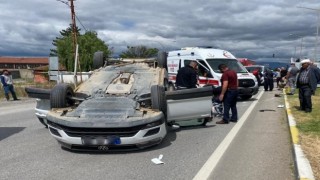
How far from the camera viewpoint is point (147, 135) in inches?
284

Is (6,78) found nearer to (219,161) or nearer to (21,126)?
(21,126)

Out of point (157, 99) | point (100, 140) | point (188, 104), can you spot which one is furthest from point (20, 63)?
point (100, 140)

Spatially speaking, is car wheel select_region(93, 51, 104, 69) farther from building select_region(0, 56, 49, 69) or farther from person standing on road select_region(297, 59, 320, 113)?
Result: building select_region(0, 56, 49, 69)

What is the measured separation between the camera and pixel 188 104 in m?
8.97

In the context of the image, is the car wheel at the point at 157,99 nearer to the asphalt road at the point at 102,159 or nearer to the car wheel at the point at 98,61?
the asphalt road at the point at 102,159

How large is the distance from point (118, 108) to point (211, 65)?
10606mm

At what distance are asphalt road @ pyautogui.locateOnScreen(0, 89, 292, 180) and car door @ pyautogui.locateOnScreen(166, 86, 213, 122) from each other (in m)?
0.45

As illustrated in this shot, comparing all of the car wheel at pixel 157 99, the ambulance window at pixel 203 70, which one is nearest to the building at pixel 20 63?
the ambulance window at pixel 203 70

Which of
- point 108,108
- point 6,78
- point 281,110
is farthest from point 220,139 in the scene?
point 6,78

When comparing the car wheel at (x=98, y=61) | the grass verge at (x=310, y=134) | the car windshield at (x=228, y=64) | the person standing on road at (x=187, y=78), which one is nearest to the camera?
the grass verge at (x=310, y=134)

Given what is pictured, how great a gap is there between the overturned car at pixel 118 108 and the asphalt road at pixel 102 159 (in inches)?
10.7

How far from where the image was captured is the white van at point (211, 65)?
17422 mm

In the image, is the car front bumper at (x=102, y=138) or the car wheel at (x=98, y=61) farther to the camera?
the car wheel at (x=98, y=61)

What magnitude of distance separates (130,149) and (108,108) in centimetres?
86
